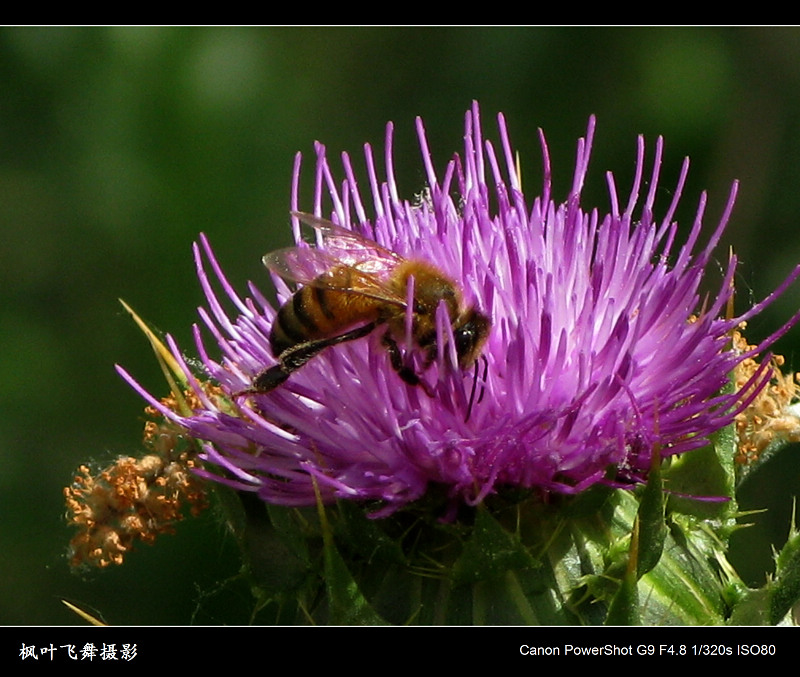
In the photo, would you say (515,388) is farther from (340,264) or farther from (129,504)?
(129,504)

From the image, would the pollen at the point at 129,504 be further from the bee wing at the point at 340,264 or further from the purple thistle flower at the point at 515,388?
the bee wing at the point at 340,264

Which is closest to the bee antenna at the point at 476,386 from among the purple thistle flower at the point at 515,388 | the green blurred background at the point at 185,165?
the purple thistle flower at the point at 515,388

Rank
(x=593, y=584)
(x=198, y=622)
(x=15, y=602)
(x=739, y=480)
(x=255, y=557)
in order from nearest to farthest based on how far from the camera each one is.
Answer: (x=593, y=584) → (x=255, y=557) → (x=739, y=480) → (x=198, y=622) → (x=15, y=602)

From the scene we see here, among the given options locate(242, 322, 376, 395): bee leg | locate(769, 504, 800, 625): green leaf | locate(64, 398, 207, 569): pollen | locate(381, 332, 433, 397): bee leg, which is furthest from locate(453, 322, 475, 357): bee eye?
locate(64, 398, 207, 569): pollen

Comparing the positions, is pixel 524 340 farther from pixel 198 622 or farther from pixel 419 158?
pixel 419 158

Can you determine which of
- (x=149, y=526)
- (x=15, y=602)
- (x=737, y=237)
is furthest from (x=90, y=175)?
(x=737, y=237)

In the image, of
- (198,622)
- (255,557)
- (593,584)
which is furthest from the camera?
→ (198,622)

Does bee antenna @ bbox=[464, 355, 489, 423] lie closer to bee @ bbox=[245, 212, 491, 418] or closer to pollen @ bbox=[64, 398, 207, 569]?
bee @ bbox=[245, 212, 491, 418]
